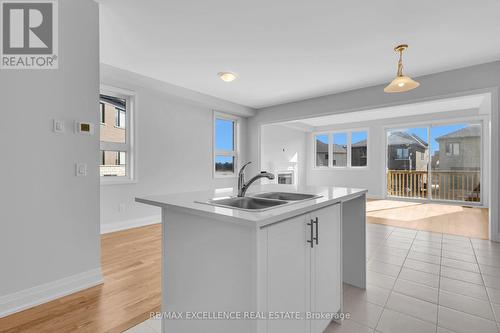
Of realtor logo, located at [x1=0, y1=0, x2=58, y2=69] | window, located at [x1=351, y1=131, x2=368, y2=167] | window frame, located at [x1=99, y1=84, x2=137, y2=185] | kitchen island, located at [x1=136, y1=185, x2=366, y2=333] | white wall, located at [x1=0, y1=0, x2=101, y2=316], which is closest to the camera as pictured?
kitchen island, located at [x1=136, y1=185, x2=366, y2=333]

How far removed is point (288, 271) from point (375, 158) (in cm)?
690

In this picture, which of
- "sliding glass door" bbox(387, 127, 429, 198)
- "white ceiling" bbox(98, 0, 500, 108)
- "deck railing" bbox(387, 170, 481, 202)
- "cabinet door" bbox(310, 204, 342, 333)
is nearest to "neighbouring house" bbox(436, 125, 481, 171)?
"deck railing" bbox(387, 170, 481, 202)

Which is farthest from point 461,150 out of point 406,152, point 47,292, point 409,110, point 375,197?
point 47,292

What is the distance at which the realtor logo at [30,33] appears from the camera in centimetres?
184

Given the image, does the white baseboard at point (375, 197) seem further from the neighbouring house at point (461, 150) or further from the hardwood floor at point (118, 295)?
the hardwood floor at point (118, 295)

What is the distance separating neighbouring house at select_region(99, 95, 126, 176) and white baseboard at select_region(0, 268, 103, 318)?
2.05 meters

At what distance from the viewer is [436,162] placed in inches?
249

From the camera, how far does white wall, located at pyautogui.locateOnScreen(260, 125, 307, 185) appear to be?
659 centimetres

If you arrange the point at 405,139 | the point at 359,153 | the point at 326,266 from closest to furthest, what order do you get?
1. the point at 326,266
2. the point at 405,139
3. the point at 359,153

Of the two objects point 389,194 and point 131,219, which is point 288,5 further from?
point 389,194

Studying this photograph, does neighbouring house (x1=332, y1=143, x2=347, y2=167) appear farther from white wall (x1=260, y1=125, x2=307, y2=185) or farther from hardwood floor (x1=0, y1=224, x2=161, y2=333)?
hardwood floor (x1=0, y1=224, x2=161, y2=333)

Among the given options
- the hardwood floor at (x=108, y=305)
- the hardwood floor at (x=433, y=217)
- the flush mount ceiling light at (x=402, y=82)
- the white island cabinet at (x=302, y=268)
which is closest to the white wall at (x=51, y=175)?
the hardwood floor at (x=108, y=305)

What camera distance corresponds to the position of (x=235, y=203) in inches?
60.6

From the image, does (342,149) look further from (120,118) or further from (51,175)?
(51,175)
